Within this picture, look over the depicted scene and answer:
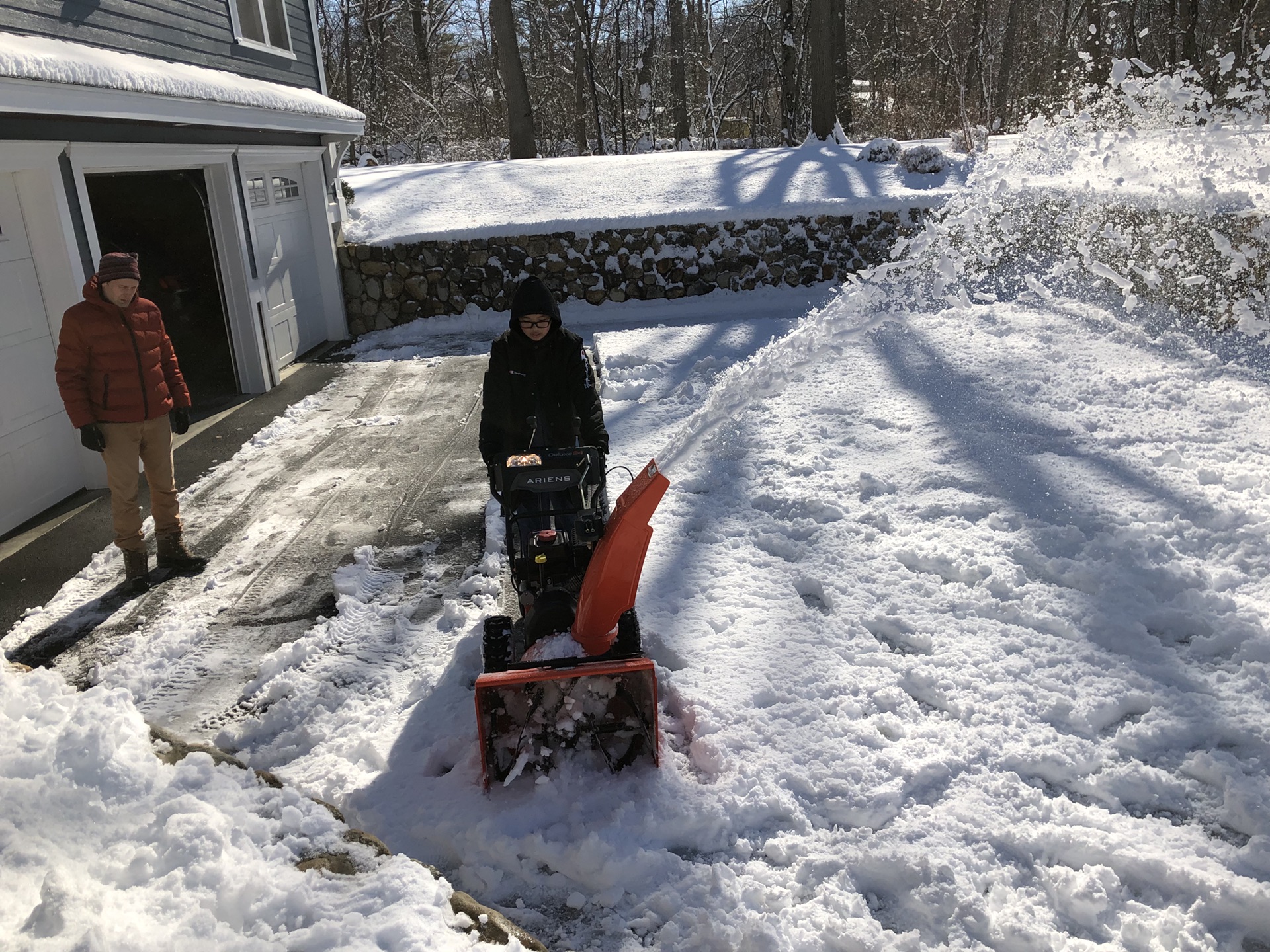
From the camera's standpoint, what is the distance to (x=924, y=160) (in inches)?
569

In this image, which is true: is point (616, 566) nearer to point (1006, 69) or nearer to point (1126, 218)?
point (1126, 218)

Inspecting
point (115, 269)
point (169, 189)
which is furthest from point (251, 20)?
point (115, 269)

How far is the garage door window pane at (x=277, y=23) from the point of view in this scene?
36.7ft

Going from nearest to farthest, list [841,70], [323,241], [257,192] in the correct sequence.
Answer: [257,192], [323,241], [841,70]

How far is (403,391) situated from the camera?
961 cm

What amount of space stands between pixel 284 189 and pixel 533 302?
29.5 ft

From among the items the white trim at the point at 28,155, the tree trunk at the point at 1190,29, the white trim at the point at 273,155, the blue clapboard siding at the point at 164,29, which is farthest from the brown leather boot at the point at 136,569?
the tree trunk at the point at 1190,29

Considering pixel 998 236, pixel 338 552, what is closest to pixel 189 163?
pixel 338 552

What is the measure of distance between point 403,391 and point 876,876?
7872 mm

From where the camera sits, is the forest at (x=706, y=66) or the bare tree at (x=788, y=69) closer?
the bare tree at (x=788, y=69)

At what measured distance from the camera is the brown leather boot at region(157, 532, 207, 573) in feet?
18.0

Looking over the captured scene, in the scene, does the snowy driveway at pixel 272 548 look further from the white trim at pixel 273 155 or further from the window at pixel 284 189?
the window at pixel 284 189

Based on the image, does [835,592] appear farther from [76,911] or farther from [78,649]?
[78,649]

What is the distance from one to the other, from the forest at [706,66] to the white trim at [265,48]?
9591 millimetres
